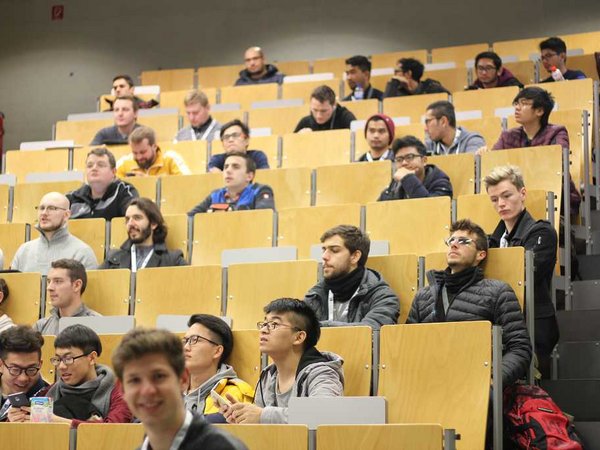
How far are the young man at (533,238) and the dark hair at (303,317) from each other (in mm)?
1003

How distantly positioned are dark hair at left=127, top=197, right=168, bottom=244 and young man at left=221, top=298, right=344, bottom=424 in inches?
66.2

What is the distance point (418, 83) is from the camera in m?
7.82

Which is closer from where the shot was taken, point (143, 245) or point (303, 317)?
point (303, 317)

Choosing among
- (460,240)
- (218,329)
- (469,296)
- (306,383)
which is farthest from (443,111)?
(306,383)

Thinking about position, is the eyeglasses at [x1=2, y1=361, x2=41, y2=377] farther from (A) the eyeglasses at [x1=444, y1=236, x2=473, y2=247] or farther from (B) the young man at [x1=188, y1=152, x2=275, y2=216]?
(B) the young man at [x1=188, y1=152, x2=275, y2=216]

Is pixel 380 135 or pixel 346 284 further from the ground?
pixel 380 135

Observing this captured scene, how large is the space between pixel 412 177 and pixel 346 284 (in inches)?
46.7

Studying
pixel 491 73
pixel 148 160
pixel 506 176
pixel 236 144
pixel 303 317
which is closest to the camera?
pixel 303 317

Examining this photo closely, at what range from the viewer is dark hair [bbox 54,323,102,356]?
12.9 feet

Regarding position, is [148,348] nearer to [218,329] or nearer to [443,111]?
[218,329]

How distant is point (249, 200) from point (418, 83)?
2.63 meters

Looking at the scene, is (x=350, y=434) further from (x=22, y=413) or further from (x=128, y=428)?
(x=22, y=413)

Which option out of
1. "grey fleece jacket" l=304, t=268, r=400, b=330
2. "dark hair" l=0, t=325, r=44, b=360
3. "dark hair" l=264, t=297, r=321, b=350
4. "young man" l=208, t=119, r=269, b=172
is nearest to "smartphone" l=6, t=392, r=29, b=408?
"dark hair" l=0, t=325, r=44, b=360

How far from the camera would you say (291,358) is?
12.3 ft
